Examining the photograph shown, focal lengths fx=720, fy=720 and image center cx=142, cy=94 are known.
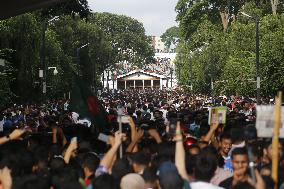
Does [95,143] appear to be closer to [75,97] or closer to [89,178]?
[75,97]

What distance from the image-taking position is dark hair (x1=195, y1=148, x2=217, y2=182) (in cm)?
719

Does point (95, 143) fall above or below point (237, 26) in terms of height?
below

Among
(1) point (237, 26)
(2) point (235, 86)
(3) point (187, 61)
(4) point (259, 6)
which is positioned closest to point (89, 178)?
(2) point (235, 86)

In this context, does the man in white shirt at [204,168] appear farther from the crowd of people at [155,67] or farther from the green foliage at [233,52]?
the crowd of people at [155,67]

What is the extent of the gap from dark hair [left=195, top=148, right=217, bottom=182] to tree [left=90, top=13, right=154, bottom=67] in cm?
11204

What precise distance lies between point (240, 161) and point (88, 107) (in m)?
4.49

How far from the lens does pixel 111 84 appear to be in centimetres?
15375

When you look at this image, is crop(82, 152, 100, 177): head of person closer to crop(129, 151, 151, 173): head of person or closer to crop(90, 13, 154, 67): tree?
crop(129, 151, 151, 173): head of person

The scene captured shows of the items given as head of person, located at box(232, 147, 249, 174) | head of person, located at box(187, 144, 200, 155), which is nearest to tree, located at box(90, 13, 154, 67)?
head of person, located at box(187, 144, 200, 155)

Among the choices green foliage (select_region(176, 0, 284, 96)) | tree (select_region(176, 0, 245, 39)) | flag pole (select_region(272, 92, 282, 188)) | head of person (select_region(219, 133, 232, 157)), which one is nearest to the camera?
flag pole (select_region(272, 92, 282, 188))

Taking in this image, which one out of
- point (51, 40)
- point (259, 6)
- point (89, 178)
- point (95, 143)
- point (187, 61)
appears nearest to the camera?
point (89, 178)

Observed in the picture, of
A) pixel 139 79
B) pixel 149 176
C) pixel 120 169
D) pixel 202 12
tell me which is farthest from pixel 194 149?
pixel 139 79

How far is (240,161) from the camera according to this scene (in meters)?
7.65

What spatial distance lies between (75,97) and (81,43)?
223ft
